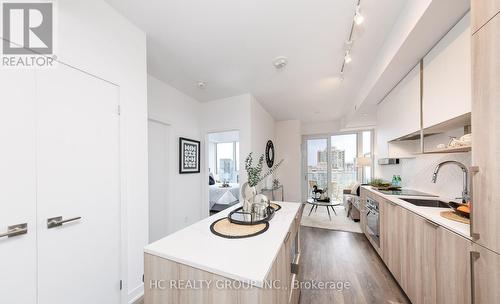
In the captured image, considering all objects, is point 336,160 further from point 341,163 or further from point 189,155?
point 189,155

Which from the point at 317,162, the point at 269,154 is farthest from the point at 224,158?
the point at 317,162

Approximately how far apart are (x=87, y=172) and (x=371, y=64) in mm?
3369

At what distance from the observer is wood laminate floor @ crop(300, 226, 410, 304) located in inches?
71.4

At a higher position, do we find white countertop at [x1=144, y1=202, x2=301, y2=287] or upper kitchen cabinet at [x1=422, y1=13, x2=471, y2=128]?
upper kitchen cabinet at [x1=422, y1=13, x2=471, y2=128]

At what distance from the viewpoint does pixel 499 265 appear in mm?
798

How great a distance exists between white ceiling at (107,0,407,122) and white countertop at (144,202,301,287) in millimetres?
1818

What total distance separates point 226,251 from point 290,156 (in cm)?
485

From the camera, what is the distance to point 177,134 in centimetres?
316

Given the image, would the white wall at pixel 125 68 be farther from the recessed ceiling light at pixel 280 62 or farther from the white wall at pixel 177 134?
the recessed ceiling light at pixel 280 62

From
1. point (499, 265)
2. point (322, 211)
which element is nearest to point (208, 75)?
point (499, 265)

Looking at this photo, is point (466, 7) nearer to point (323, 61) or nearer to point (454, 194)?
point (323, 61)

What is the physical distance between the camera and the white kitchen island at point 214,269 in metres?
0.75

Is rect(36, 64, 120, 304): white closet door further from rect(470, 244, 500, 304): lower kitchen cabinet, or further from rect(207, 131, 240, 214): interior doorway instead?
rect(207, 131, 240, 214): interior doorway

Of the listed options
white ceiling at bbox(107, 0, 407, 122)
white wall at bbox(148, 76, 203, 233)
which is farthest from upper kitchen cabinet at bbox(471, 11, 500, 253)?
white wall at bbox(148, 76, 203, 233)
